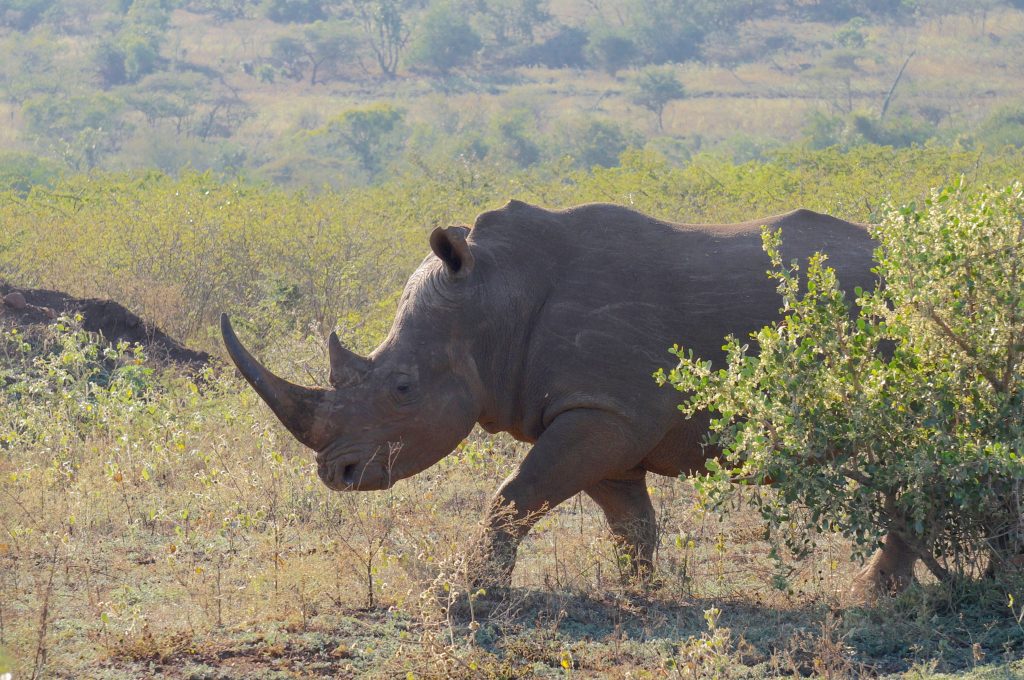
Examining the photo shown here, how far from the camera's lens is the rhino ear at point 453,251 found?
6.96 m

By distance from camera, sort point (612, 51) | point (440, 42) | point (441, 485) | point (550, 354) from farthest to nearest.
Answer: point (612, 51) → point (440, 42) → point (441, 485) → point (550, 354)

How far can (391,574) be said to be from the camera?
6.82 m

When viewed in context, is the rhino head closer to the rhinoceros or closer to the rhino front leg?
the rhinoceros

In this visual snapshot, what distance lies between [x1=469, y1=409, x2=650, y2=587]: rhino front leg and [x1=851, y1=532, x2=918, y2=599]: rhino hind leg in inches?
49.6

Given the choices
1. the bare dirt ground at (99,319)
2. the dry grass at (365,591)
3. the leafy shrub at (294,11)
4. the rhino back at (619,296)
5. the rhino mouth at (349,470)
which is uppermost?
the leafy shrub at (294,11)

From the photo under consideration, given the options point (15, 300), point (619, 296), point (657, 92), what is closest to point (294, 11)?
point (657, 92)

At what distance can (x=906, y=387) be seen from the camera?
6.07 meters

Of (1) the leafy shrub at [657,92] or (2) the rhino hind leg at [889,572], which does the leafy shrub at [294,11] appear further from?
(2) the rhino hind leg at [889,572]

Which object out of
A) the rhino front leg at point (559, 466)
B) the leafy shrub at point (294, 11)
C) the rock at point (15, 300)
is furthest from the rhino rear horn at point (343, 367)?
→ the leafy shrub at point (294, 11)

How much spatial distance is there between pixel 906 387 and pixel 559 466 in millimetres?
1660

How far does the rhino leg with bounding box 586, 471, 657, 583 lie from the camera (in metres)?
7.33

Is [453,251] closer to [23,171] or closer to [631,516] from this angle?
[631,516]

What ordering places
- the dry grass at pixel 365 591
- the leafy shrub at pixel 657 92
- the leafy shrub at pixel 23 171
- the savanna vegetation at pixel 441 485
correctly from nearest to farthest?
the dry grass at pixel 365 591
the savanna vegetation at pixel 441 485
the leafy shrub at pixel 23 171
the leafy shrub at pixel 657 92

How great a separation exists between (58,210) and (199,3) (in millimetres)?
62222
